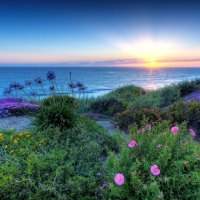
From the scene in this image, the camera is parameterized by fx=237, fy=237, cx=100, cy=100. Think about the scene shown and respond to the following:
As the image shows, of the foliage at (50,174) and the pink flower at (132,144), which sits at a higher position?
the pink flower at (132,144)

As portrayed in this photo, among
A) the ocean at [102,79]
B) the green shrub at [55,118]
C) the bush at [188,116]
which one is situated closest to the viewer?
the green shrub at [55,118]

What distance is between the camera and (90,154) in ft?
12.9

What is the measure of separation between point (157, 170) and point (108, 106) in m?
9.01

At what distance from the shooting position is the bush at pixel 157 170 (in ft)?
8.26

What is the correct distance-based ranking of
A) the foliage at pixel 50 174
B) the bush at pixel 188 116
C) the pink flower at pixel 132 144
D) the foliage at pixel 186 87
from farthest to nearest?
the foliage at pixel 186 87 → the bush at pixel 188 116 → the foliage at pixel 50 174 → the pink flower at pixel 132 144

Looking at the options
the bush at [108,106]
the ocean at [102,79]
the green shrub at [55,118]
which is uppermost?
the green shrub at [55,118]

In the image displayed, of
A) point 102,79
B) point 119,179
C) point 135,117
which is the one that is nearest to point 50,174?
point 119,179

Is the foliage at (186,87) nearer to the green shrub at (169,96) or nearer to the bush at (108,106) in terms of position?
the green shrub at (169,96)

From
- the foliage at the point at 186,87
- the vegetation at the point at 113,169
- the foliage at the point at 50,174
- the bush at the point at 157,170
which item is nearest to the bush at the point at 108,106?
the foliage at the point at 186,87

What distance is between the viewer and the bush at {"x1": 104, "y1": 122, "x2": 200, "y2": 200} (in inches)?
99.1

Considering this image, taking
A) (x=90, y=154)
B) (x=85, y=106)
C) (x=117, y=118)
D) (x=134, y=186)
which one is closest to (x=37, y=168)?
(x=90, y=154)

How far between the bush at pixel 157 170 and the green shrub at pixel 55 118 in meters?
2.88

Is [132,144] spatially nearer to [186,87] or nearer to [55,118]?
[55,118]

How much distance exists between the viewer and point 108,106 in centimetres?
1152
